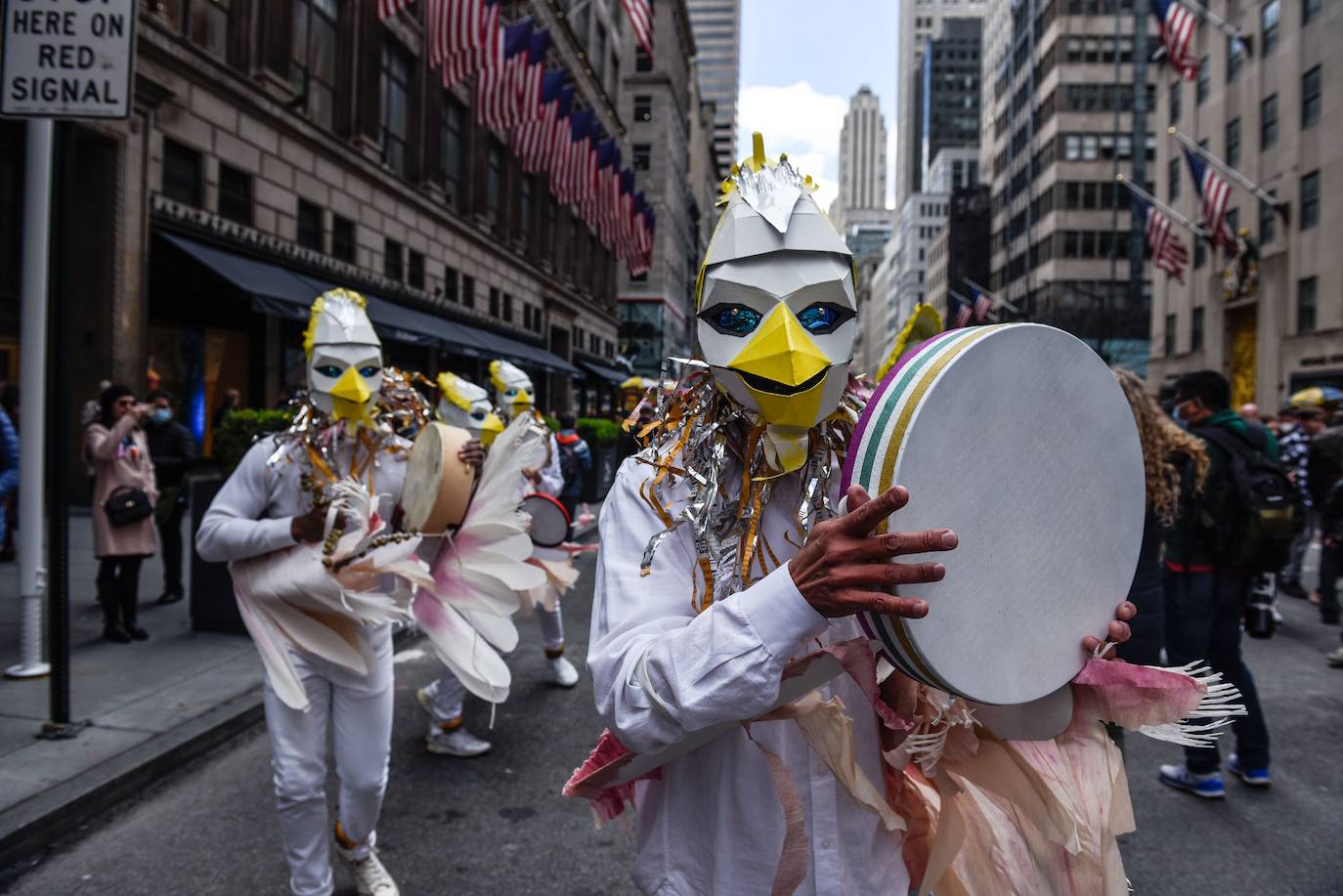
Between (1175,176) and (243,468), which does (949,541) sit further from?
(1175,176)

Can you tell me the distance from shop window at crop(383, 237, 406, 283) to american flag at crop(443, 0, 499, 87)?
5.90m

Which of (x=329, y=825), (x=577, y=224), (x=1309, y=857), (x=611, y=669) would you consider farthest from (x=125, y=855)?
(x=577, y=224)

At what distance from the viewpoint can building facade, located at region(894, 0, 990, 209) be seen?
17338 cm

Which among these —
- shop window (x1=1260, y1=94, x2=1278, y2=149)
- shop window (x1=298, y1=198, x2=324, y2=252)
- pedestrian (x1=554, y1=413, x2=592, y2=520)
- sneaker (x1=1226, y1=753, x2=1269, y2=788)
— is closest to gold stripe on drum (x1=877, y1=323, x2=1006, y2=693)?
sneaker (x1=1226, y1=753, x2=1269, y2=788)

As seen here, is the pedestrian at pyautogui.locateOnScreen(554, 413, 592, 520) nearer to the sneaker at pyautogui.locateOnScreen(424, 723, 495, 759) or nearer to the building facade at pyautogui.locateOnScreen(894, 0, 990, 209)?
the sneaker at pyautogui.locateOnScreen(424, 723, 495, 759)

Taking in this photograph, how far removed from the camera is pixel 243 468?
336 cm

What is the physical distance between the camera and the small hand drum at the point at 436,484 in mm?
3254

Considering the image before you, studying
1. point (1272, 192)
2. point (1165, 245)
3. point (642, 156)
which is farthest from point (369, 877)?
point (642, 156)

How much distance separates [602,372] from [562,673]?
35.9 metres

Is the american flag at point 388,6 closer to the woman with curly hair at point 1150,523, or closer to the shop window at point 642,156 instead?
the woman with curly hair at point 1150,523

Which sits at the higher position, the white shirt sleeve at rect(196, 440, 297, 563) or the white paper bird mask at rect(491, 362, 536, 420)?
the white paper bird mask at rect(491, 362, 536, 420)

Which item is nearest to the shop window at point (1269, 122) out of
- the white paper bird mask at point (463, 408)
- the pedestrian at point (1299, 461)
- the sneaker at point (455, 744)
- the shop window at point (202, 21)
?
the pedestrian at point (1299, 461)

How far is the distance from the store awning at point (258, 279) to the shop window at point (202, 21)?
319 cm

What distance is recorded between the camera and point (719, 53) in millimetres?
164750
